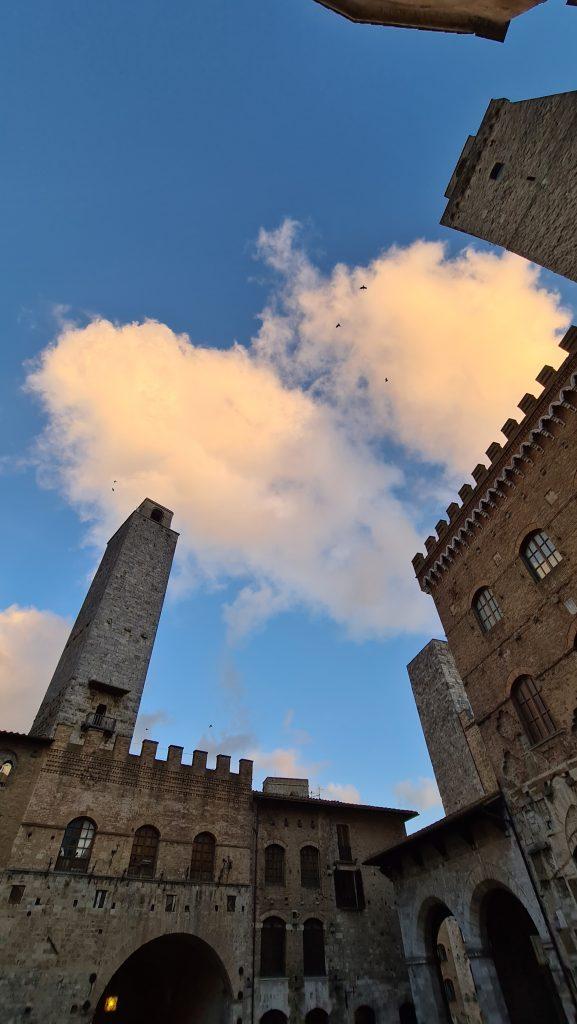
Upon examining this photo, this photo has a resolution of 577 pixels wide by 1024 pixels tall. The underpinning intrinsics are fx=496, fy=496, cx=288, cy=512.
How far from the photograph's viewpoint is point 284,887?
19172 mm

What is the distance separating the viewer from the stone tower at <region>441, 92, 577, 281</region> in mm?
12727

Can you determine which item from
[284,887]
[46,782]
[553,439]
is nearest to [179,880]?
[284,887]

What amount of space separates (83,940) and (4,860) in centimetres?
339

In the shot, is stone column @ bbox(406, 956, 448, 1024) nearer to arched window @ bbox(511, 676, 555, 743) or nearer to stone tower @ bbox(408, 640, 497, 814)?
stone tower @ bbox(408, 640, 497, 814)

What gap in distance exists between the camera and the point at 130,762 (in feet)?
62.3

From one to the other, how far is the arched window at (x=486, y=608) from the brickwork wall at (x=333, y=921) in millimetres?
11873

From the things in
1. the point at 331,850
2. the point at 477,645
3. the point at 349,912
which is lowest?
the point at 349,912

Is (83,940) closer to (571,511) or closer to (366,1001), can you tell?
(366,1001)

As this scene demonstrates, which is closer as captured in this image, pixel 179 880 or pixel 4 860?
pixel 4 860

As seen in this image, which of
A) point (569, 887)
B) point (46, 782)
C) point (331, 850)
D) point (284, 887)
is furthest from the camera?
point (331, 850)

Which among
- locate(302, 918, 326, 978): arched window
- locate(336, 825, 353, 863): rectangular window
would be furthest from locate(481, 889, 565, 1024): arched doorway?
locate(336, 825, 353, 863): rectangular window

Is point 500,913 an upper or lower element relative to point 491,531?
lower

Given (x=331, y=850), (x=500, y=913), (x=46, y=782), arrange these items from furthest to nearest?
(x=331, y=850) → (x=46, y=782) → (x=500, y=913)

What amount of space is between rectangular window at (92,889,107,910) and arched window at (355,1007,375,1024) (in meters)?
9.91
